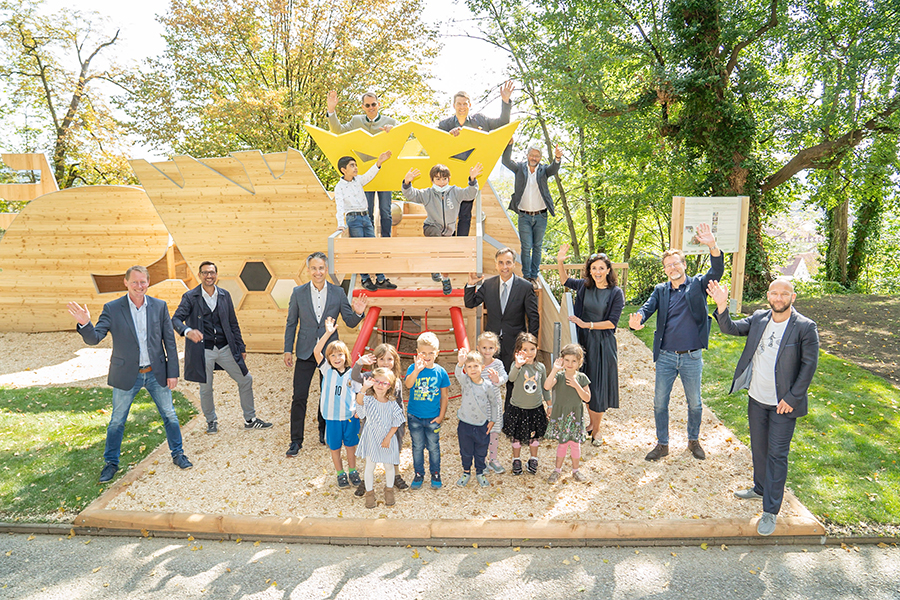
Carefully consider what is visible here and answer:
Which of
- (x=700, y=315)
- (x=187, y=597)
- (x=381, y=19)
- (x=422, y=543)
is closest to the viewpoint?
(x=187, y=597)

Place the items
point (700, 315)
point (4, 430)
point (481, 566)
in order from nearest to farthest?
point (481, 566)
point (700, 315)
point (4, 430)

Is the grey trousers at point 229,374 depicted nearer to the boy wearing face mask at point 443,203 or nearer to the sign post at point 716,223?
the boy wearing face mask at point 443,203

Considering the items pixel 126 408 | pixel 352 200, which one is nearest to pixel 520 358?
pixel 352 200

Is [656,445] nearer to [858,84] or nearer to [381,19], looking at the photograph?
[858,84]

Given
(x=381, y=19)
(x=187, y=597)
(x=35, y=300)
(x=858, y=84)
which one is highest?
(x=381, y=19)

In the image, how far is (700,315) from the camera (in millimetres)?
5305

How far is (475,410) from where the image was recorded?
505 cm

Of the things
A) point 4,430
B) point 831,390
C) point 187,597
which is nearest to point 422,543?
point 187,597

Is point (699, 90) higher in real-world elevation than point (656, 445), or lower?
higher

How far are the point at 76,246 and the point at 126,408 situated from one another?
8861 mm

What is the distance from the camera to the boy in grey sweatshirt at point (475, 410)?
16.1 feet

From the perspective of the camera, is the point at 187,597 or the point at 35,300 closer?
the point at 187,597

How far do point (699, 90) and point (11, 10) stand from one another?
22281 mm

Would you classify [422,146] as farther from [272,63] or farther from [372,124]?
[272,63]
